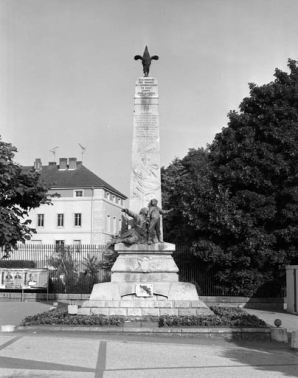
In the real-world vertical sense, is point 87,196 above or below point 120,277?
above

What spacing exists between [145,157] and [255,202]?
22.9ft

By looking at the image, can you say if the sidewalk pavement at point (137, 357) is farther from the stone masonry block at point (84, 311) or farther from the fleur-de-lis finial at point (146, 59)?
the fleur-de-lis finial at point (146, 59)

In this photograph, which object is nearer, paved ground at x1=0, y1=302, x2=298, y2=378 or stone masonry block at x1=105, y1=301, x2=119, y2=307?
paved ground at x1=0, y1=302, x2=298, y2=378

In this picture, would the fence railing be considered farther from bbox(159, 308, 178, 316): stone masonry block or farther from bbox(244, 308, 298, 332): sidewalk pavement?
bbox(159, 308, 178, 316): stone masonry block

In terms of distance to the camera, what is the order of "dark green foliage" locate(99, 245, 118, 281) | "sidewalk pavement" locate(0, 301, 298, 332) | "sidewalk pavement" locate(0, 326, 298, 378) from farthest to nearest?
"dark green foliage" locate(99, 245, 118, 281) → "sidewalk pavement" locate(0, 301, 298, 332) → "sidewalk pavement" locate(0, 326, 298, 378)

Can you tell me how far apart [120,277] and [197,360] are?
19.1ft

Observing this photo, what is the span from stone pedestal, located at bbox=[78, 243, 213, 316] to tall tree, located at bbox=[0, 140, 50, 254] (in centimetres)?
261

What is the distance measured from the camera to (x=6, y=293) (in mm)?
24266

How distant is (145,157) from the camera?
15414 millimetres

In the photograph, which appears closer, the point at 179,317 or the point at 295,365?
the point at 295,365

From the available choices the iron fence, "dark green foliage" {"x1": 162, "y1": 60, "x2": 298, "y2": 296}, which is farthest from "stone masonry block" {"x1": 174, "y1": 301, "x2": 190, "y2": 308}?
the iron fence

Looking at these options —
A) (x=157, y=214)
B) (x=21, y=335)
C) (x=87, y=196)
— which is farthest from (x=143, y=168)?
(x=87, y=196)

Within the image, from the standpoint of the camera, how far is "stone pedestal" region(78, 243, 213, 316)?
13367 mm

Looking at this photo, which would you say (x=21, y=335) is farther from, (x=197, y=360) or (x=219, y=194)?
(x=219, y=194)
